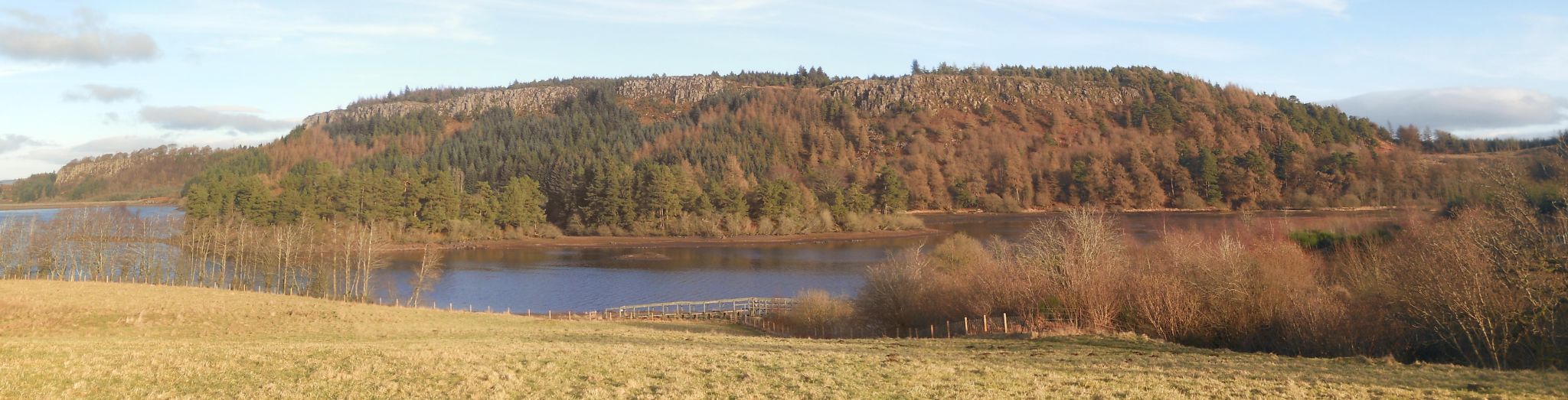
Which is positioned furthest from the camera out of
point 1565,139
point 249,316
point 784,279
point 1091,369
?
point 784,279

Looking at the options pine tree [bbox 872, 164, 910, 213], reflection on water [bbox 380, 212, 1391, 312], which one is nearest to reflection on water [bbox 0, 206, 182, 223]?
reflection on water [bbox 380, 212, 1391, 312]

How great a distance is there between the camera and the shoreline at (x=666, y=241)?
9456 centimetres

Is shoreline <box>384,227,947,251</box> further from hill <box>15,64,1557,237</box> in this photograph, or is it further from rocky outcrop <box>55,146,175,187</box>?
rocky outcrop <box>55,146,175,187</box>

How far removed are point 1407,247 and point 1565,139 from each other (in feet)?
38.3

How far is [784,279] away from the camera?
2581 inches

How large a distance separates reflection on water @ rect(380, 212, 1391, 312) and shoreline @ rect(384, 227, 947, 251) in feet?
7.94

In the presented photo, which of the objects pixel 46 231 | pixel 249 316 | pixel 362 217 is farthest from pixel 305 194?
pixel 249 316

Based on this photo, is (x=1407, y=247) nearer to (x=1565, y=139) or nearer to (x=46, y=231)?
(x=1565, y=139)

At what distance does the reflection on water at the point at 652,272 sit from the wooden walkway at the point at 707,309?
4.58 m

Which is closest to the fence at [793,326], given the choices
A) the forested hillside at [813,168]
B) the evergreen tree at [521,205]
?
the forested hillside at [813,168]

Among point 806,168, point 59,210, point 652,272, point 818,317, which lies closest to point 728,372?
point 818,317

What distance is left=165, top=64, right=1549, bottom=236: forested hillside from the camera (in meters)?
96.9

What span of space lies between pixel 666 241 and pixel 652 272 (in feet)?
87.9

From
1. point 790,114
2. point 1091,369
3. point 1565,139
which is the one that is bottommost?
point 1091,369
